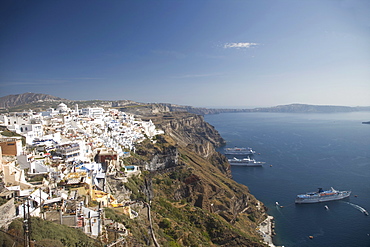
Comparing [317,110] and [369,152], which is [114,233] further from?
[317,110]

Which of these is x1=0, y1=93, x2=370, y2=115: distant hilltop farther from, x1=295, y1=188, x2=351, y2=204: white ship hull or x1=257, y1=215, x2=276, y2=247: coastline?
x1=257, y1=215, x2=276, y2=247: coastline

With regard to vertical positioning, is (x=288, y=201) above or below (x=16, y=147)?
below

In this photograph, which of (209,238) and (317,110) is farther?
(317,110)

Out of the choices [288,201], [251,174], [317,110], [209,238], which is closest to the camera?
[209,238]

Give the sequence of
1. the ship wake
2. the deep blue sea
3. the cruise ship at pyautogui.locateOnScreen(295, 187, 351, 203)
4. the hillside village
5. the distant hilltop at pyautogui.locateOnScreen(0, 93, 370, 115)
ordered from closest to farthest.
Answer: the hillside village < the deep blue sea < the ship wake < the cruise ship at pyautogui.locateOnScreen(295, 187, 351, 203) < the distant hilltop at pyautogui.locateOnScreen(0, 93, 370, 115)

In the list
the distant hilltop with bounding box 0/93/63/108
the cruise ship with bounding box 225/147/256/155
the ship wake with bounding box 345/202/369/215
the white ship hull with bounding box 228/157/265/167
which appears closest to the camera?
the ship wake with bounding box 345/202/369/215

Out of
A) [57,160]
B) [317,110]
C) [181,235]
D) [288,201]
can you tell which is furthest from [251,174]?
[317,110]

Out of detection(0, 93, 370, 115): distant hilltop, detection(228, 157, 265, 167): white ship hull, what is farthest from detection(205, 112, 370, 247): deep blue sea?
detection(0, 93, 370, 115): distant hilltop

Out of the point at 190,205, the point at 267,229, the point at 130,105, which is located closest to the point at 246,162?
the point at 267,229
